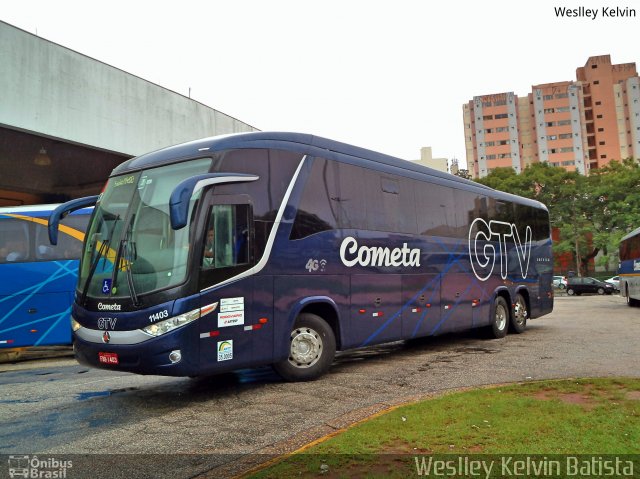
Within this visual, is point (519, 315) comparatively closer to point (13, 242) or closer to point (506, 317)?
point (506, 317)

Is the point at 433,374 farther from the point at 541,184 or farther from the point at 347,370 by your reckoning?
the point at 541,184

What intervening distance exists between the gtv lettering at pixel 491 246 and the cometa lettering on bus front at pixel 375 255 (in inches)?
101

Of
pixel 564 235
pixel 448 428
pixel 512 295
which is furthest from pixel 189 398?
pixel 564 235

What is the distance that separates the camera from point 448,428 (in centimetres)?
470

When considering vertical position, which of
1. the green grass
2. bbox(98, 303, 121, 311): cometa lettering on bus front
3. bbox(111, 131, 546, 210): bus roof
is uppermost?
bbox(111, 131, 546, 210): bus roof

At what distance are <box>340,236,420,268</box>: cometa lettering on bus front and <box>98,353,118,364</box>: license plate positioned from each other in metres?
3.60

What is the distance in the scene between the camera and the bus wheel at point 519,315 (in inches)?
530

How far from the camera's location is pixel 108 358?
6078mm

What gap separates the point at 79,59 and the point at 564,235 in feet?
137

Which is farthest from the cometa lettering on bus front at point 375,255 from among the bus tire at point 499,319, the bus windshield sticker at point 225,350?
the bus tire at point 499,319

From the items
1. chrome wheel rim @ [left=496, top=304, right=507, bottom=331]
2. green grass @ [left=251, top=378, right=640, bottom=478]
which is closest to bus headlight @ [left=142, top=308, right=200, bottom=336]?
green grass @ [left=251, top=378, right=640, bottom=478]

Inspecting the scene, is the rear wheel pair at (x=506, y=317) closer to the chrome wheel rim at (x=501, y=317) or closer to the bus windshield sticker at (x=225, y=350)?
the chrome wheel rim at (x=501, y=317)

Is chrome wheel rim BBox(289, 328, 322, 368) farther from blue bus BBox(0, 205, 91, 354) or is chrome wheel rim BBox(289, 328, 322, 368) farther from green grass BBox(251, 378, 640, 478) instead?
blue bus BBox(0, 205, 91, 354)

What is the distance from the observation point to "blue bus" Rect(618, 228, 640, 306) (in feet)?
76.3
